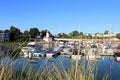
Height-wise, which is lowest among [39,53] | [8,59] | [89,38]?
[39,53]

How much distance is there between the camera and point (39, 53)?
36.2 metres

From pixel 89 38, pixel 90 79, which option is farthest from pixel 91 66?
pixel 89 38

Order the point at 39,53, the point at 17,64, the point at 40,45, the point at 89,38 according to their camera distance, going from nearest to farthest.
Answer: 1. the point at 89,38
2. the point at 17,64
3. the point at 39,53
4. the point at 40,45

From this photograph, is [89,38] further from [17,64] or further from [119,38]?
[119,38]

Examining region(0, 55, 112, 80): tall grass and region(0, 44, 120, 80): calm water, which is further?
region(0, 44, 120, 80): calm water

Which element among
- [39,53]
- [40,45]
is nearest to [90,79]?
[39,53]

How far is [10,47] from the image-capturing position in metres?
3.59

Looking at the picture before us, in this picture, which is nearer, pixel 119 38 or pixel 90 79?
pixel 90 79

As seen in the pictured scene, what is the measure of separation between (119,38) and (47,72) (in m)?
85.3

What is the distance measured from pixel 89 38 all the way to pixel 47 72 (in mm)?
879

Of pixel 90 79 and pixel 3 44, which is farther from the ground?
pixel 3 44

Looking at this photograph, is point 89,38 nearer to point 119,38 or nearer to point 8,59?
point 8,59

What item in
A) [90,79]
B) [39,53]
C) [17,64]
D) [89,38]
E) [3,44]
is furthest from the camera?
[39,53]

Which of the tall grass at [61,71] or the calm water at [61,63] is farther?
the calm water at [61,63]
